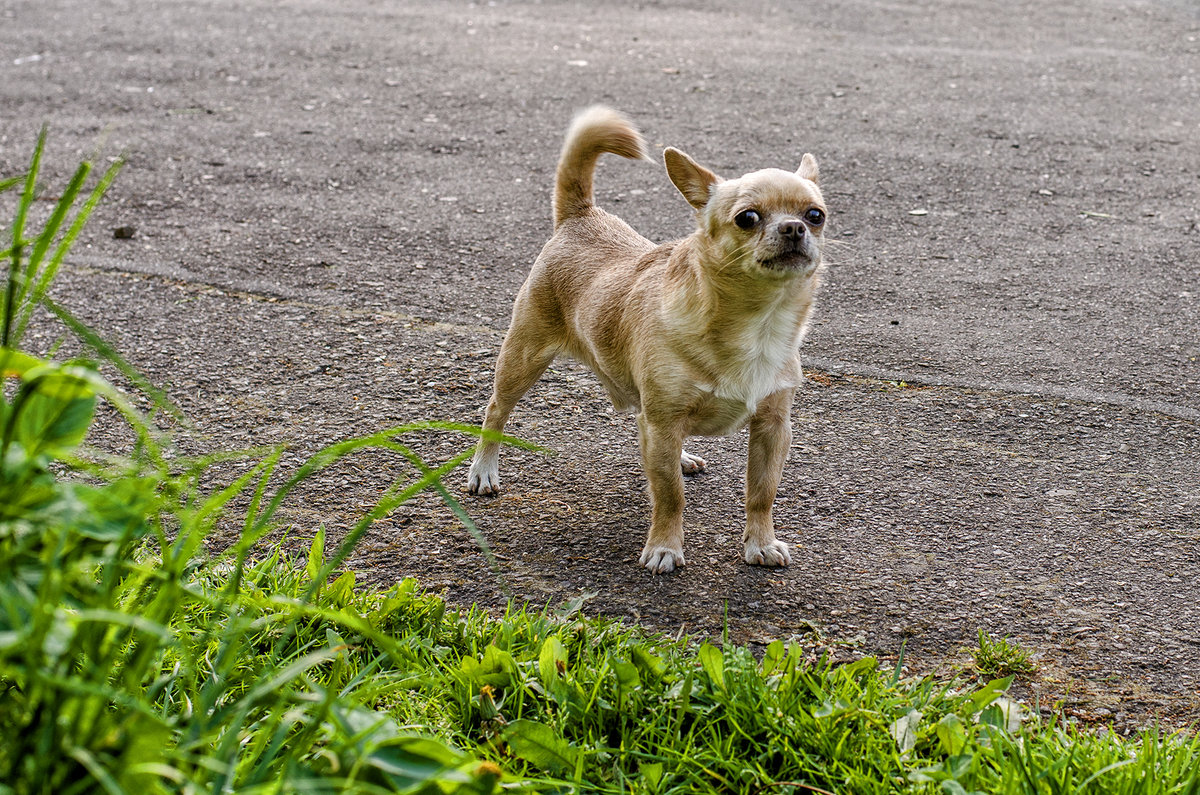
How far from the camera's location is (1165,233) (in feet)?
18.2

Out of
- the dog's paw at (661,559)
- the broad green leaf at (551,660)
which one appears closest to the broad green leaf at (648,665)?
the broad green leaf at (551,660)

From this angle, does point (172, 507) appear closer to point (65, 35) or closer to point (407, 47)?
point (407, 47)

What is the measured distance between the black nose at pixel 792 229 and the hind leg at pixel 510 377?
1.00 metres

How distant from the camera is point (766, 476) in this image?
10.6 ft

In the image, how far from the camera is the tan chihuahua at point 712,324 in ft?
9.95

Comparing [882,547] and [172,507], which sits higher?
[172,507]

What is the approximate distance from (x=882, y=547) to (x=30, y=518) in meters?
2.41

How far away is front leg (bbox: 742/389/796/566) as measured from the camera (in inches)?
126

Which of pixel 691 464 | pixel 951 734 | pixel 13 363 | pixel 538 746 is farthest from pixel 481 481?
pixel 13 363

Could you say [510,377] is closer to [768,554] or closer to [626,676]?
[768,554]

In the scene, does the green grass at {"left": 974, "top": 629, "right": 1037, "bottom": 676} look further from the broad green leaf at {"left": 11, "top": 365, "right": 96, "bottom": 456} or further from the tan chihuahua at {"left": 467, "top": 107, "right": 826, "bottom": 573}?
the broad green leaf at {"left": 11, "top": 365, "right": 96, "bottom": 456}

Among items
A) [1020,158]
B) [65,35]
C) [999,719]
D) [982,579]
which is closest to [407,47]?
[65,35]

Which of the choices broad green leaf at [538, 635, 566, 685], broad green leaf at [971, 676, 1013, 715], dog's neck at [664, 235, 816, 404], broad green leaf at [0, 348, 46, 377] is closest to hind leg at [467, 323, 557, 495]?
dog's neck at [664, 235, 816, 404]

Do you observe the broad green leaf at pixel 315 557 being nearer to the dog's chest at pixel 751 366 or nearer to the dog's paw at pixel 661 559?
the dog's paw at pixel 661 559
